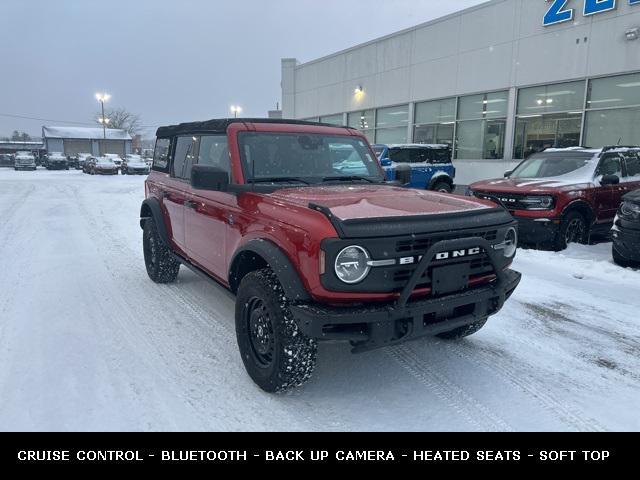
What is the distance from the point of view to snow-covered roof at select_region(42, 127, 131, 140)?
64.8 metres

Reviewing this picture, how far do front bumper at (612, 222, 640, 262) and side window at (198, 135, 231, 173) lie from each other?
223 inches

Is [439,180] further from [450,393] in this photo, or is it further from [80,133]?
[80,133]

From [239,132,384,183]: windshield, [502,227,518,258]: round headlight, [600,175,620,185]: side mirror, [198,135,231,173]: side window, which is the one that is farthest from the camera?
[600,175,620,185]: side mirror

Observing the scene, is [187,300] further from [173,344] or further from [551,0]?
[551,0]

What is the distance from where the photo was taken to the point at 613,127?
45.1 feet

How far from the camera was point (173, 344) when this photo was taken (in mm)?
4086

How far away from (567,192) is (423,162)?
7064mm

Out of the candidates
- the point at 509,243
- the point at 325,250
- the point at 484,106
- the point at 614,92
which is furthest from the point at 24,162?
the point at 509,243

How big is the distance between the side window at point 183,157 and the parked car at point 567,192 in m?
5.36

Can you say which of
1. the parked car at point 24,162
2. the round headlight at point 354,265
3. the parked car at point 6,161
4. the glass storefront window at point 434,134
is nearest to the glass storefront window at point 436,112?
the glass storefront window at point 434,134

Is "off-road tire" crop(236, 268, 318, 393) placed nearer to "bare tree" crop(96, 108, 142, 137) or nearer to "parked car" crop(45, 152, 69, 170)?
"parked car" crop(45, 152, 69, 170)

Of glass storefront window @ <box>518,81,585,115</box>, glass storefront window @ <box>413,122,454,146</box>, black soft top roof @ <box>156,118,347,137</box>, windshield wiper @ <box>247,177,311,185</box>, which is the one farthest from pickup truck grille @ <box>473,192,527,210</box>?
glass storefront window @ <box>413,122,454,146</box>
